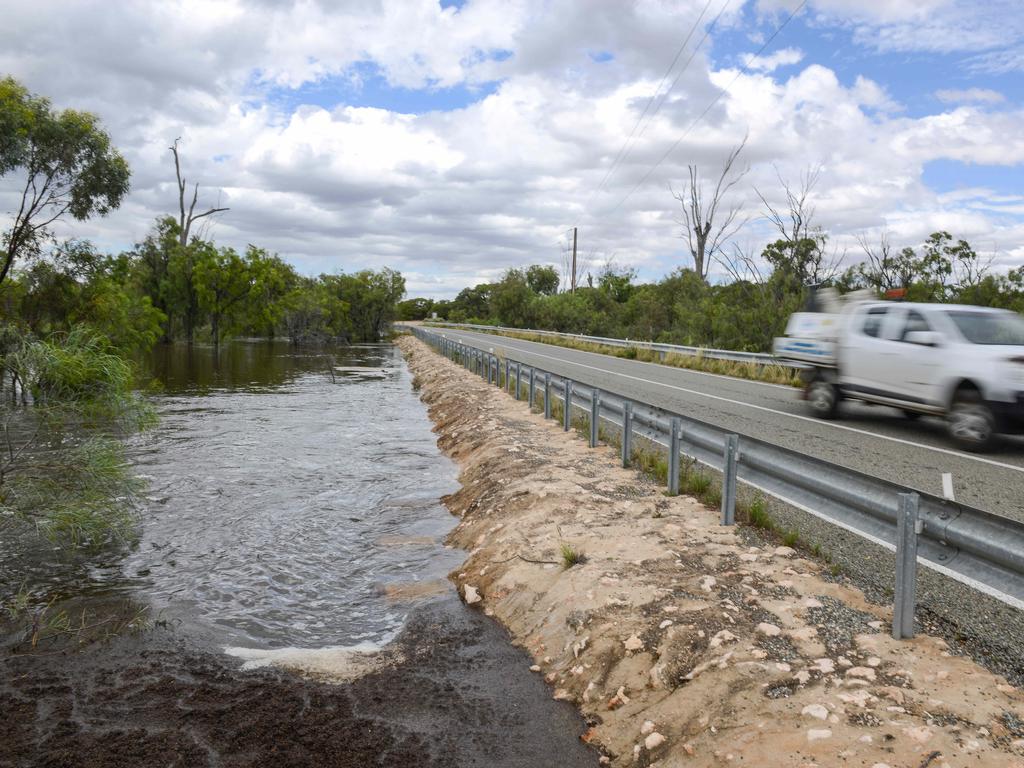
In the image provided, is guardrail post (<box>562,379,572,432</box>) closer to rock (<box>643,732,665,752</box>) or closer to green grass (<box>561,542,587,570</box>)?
green grass (<box>561,542,587,570</box>)

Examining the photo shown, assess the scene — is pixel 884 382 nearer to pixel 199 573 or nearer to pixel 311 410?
pixel 199 573

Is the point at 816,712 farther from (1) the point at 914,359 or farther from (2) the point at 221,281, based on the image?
(2) the point at 221,281

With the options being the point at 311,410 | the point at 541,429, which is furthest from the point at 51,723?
the point at 311,410

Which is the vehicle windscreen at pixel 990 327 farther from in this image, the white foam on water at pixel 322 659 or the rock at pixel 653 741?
the white foam on water at pixel 322 659

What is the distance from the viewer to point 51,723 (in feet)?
14.8

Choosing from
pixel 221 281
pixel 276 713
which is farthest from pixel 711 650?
pixel 221 281

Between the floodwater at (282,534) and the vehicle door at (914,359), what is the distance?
6740mm

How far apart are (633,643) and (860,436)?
25.7 ft

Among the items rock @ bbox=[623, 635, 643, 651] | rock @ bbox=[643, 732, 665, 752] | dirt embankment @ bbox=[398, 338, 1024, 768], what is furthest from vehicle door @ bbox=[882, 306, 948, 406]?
rock @ bbox=[643, 732, 665, 752]

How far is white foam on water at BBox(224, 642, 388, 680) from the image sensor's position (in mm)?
5234

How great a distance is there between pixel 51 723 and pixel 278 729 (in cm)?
139

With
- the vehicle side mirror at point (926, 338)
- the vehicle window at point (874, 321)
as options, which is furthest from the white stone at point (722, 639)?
the vehicle window at point (874, 321)

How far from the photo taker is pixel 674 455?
7902 millimetres

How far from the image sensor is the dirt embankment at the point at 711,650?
344 cm
